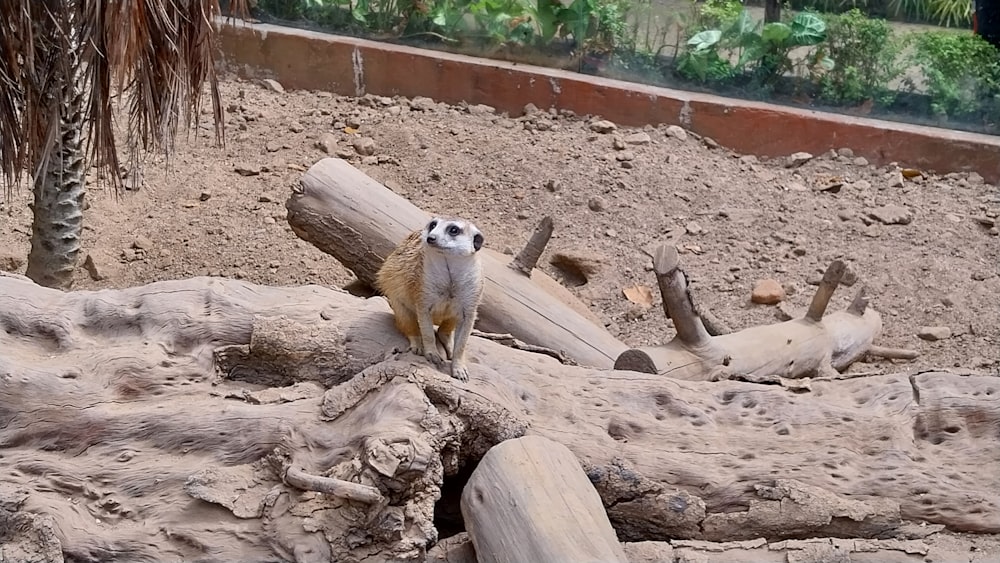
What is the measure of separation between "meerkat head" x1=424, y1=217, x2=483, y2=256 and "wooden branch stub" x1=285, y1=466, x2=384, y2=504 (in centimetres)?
65

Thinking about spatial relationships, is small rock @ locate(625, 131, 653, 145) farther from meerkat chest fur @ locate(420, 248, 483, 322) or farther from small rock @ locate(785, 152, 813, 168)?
meerkat chest fur @ locate(420, 248, 483, 322)

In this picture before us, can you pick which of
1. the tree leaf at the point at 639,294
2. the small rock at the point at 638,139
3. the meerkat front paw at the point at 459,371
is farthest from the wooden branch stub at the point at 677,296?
the small rock at the point at 638,139

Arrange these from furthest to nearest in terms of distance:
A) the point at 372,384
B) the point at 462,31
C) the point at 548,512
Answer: the point at 462,31 < the point at 372,384 < the point at 548,512

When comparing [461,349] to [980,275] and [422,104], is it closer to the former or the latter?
[980,275]

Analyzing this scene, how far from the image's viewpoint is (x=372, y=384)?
2.42 meters

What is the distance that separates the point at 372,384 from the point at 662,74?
414 centimetres

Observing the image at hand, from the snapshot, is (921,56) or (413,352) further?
(921,56)

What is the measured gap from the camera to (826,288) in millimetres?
3703

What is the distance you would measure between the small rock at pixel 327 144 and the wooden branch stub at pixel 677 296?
2504mm

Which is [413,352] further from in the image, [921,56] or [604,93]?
[921,56]

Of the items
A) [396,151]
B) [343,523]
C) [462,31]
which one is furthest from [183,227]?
[343,523]

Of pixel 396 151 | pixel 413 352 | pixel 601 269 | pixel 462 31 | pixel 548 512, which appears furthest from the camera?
pixel 462 31

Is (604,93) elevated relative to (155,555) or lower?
elevated

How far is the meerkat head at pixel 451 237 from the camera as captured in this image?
243 cm
